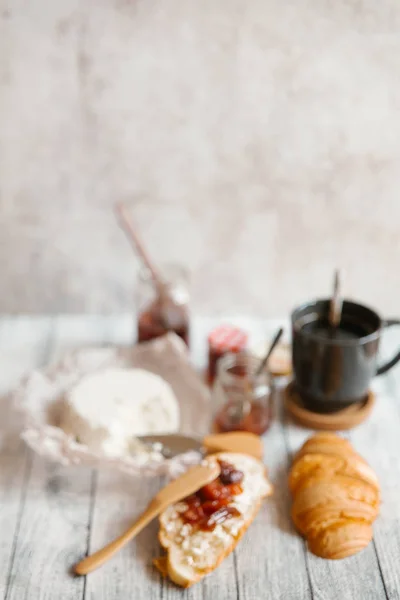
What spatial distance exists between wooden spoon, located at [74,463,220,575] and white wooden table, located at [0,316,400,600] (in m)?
0.01

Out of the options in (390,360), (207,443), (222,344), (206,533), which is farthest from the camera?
(222,344)

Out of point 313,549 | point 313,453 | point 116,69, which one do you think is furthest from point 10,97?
point 313,549

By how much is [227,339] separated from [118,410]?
0.92 ft

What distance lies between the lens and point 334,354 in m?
1.10

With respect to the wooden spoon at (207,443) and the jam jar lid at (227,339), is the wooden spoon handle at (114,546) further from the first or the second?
the jam jar lid at (227,339)

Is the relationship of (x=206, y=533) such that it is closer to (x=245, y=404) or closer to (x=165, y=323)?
(x=245, y=404)

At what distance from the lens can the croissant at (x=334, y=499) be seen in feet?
3.04

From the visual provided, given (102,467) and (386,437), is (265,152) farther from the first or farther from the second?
(102,467)

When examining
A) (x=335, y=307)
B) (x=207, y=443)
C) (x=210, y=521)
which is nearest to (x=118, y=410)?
(x=207, y=443)

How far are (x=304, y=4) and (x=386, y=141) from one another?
285 mm

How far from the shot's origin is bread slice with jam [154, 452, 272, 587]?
2.93 feet

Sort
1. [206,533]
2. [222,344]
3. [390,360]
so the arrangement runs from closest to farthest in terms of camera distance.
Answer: [206,533], [390,360], [222,344]

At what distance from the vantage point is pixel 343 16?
4.18ft

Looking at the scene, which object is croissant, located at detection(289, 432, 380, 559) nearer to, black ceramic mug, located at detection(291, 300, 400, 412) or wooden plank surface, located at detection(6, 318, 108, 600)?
black ceramic mug, located at detection(291, 300, 400, 412)
